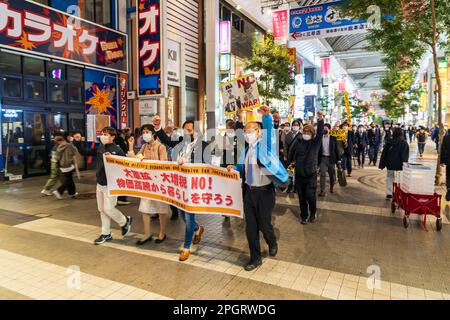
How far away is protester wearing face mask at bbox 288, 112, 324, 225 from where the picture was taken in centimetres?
646

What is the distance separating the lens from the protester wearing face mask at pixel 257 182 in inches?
172

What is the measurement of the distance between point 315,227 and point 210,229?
79.1 inches

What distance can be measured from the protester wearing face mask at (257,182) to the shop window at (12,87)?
400 inches

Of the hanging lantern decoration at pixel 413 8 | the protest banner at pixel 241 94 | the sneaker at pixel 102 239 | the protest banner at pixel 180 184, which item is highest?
the hanging lantern decoration at pixel 413 8

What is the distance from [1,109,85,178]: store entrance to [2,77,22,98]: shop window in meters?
0.53

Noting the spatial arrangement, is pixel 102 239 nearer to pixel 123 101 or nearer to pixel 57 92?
pixel 57 92

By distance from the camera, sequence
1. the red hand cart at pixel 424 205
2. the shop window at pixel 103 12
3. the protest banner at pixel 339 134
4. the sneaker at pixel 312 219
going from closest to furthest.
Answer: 1. the red hand cart at pixel 424 205
2. the sneaker at pixel 312 219
3. the protest banner at pixel 339 134
4. the shop window at pixel 103 12

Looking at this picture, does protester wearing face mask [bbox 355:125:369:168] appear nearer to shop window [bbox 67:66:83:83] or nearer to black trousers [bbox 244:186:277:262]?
black trousers [bbox 244:186:277:262]

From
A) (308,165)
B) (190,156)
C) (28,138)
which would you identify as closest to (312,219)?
(308,165)

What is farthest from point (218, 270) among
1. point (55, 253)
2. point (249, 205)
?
point (55, 253)

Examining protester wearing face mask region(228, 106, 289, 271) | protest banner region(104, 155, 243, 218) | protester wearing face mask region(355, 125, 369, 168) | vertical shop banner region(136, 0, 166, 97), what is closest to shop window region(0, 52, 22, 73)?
vertical shop banner region(136, 0, 166, 97)

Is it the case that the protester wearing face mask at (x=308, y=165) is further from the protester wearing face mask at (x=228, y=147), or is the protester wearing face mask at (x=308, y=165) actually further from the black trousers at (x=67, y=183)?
the black trousers at (x=67, y=183)

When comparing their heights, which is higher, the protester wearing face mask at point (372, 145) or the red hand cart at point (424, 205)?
the protester wearing face mask at point (372, 145)

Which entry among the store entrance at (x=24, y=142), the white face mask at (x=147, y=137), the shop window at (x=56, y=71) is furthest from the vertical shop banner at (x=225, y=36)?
the white face mask at (x=147, y=137)
